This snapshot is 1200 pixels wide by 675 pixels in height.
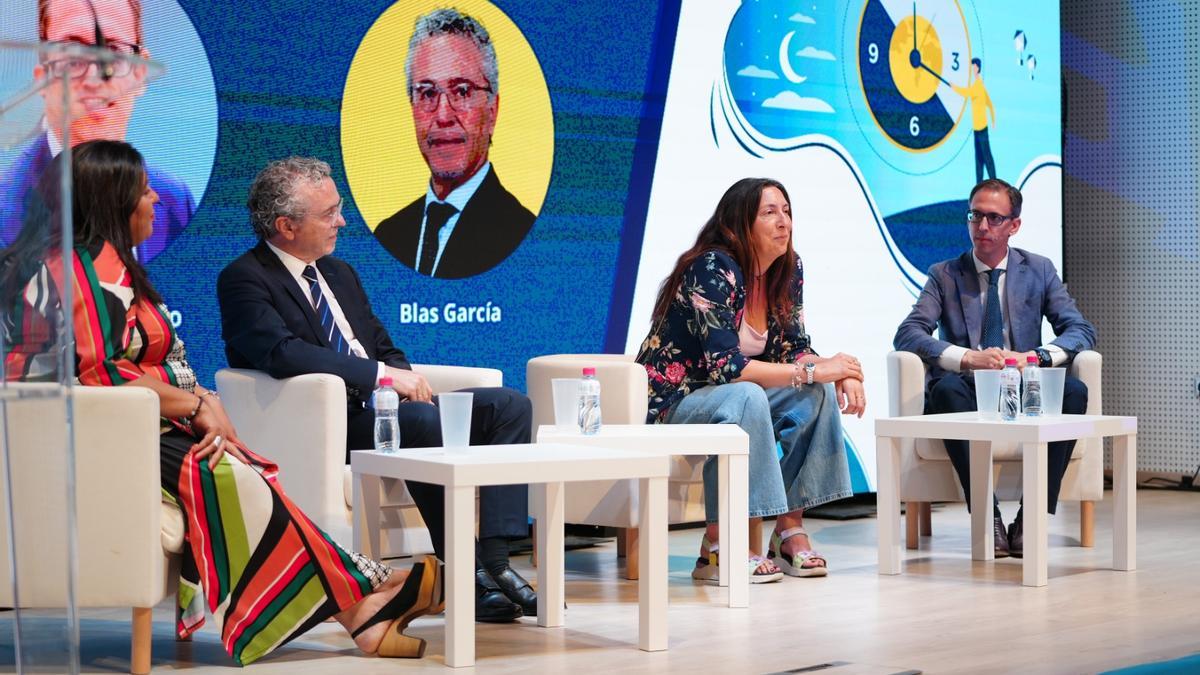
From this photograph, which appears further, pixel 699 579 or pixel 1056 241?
pixel 1056 241

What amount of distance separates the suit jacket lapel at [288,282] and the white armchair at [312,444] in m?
0.21

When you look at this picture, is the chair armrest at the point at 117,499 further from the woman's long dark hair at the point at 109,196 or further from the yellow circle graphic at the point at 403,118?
the yellow circle graphic at the point at 403,118

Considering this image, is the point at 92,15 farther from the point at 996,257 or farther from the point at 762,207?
the point at 996,257

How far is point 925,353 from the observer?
16.9 ft

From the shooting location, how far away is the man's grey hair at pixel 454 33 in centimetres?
504

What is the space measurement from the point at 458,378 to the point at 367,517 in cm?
65

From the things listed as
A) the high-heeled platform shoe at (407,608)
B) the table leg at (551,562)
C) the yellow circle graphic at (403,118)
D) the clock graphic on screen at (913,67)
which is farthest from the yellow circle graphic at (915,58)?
the high-heeled platform shoe at (407,608)

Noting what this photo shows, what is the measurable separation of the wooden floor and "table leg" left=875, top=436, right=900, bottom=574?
0.06 metres

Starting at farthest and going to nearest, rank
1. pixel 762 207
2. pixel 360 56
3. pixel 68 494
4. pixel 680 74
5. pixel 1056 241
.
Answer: pixel 1056 241
pixel 680 74
pixel 360 56
pixel 762 207
pixel 68 494

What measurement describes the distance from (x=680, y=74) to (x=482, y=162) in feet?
3.10

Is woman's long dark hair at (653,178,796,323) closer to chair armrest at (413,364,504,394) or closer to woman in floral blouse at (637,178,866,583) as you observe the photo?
woman in floral blouse at (637,178,866,583)

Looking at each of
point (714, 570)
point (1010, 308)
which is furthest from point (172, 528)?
point (1010, 308)

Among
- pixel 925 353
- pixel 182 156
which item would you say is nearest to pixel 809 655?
pixel 925 353

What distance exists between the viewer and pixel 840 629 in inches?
146
